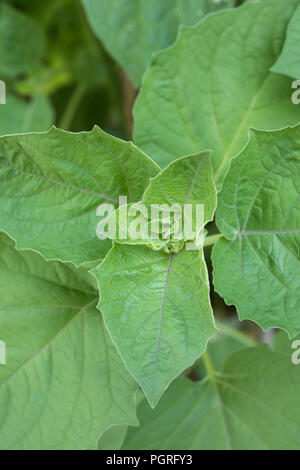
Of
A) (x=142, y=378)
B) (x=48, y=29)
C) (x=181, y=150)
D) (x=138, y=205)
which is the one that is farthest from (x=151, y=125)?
(x=48, y=29)

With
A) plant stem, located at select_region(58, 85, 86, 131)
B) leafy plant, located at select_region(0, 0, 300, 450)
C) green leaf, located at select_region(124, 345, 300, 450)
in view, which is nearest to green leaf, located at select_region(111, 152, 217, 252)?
leafy plant, located at select_region(0, 0, 300, 450)

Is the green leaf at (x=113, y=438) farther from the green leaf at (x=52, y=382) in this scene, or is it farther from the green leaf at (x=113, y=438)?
the green leaf at (x=52, y=382)

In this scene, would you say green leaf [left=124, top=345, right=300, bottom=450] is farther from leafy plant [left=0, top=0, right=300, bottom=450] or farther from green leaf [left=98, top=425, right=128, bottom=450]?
green leaf [left=98, top=425, right=128, bottom=450]

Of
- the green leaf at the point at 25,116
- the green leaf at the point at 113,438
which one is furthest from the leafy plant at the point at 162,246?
the green leaf at the point at 25,116

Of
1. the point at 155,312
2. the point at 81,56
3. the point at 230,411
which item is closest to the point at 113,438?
the point at 230,411

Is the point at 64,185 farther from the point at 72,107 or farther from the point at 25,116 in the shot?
the point at 72,107
